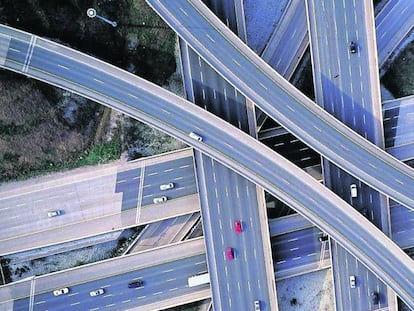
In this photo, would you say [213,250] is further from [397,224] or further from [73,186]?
[397,224]

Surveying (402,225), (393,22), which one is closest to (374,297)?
(402,225)

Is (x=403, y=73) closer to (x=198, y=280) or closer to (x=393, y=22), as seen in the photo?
(x=393, y=22)

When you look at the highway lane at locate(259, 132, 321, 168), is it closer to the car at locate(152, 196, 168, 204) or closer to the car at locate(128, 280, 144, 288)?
the car at locate(152, 196, 168, 204)

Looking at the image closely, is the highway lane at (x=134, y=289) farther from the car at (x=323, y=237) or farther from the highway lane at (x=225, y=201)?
the car at (x=323, y=237)

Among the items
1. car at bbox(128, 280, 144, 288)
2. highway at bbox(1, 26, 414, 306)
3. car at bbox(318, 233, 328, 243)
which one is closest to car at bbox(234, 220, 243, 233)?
highway at bbox(1, 26, 414, 306)

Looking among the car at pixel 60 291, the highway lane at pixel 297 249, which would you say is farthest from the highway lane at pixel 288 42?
the car at pixel 60 291
